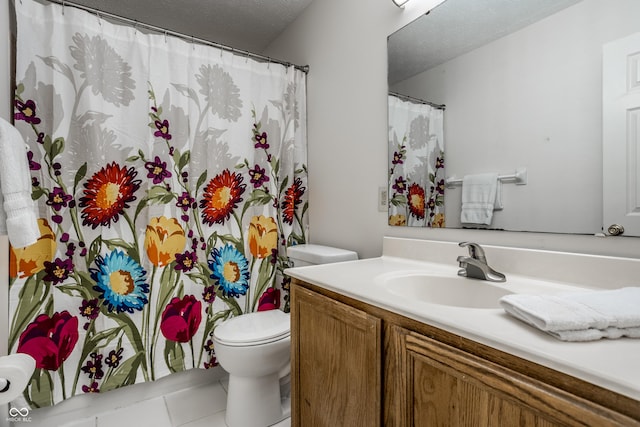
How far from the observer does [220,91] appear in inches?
71.6

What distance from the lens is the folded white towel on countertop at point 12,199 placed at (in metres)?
1.04

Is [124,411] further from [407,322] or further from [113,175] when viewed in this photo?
[407,322]

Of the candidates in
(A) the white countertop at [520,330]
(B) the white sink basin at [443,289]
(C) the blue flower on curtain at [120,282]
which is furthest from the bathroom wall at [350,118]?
(C) the blue flower on curtain at [120,282]

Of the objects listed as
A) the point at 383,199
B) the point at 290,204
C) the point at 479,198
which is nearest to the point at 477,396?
the point at 479,198

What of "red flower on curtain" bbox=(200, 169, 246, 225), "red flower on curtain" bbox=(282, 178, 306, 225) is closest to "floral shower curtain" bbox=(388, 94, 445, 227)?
"red flower on curtain" bbox=(282, 178, 306, 225)

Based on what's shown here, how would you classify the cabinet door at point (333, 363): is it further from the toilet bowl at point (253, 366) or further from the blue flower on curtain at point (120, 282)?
the blue flower on curtain at point (120, 282)

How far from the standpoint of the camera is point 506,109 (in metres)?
1.13

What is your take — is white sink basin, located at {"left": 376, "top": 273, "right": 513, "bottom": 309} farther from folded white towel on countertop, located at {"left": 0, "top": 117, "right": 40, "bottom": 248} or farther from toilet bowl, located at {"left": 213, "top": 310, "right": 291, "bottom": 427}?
folded white towel on countertop, located at {"left": 0, "top": 117, "right": 40, "bottom": 248}

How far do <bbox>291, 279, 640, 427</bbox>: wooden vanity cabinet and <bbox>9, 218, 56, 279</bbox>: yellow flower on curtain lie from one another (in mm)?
1160

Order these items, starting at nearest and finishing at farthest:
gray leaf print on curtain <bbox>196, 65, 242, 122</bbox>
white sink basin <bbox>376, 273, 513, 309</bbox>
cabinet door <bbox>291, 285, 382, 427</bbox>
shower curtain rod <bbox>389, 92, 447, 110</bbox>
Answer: cabinet door <bbox>291, 285, 382, 427</bbox>
white sink basin <bbox>376, 273, 513, 309</bbox>
shower curtain rod <bbox>389, 92, 447, 110</bbox>
gray leaf print on curtain <bbox>196, 65, 242, 122</bbox>

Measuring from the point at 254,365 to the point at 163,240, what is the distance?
0.80m

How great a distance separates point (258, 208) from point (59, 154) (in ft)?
3.26

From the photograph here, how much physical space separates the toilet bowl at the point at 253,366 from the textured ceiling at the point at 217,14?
6.71 ft

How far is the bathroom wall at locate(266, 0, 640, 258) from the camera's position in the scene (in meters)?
1.59
